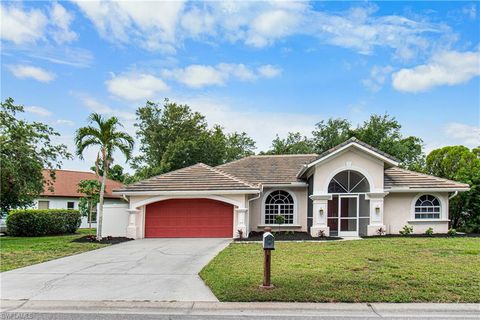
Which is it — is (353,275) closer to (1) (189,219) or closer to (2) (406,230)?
(2) (406,230)

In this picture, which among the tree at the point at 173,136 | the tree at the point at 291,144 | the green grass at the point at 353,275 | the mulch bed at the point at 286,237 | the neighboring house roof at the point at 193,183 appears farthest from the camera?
the tree at the point at 291,144

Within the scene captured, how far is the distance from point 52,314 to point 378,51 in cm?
1589

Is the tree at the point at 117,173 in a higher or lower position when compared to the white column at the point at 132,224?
higher

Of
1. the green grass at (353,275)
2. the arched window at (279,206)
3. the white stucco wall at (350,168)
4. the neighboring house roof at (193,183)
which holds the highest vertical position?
the white stucco wall at (350,168)

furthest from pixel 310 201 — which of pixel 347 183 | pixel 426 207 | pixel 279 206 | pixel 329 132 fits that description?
pixel 329 132

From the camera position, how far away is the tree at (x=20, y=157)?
777 inches

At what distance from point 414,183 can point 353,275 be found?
12279 millimetres

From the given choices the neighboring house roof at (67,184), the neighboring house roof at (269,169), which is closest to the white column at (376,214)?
the neighboring house roof at (269,169)

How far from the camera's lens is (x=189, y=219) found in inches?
739

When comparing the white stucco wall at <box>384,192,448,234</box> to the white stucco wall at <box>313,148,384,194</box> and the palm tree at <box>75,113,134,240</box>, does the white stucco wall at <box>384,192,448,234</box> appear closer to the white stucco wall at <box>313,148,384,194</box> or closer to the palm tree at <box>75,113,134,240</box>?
the white stucco wall at <box>313,148,384,194</box>

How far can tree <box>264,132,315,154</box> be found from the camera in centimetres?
4459

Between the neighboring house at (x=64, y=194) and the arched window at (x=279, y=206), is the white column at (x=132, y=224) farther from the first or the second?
the neighboring house at (x=64, y=194)

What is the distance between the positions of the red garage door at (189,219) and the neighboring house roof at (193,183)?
857mm

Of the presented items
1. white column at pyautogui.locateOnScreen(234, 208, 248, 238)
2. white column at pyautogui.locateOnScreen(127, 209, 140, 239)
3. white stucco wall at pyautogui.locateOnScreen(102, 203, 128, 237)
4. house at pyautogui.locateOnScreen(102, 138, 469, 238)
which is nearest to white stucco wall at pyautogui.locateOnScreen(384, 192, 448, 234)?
house at pyautogui.locateOnScreen(102, 138, 469, 238)
